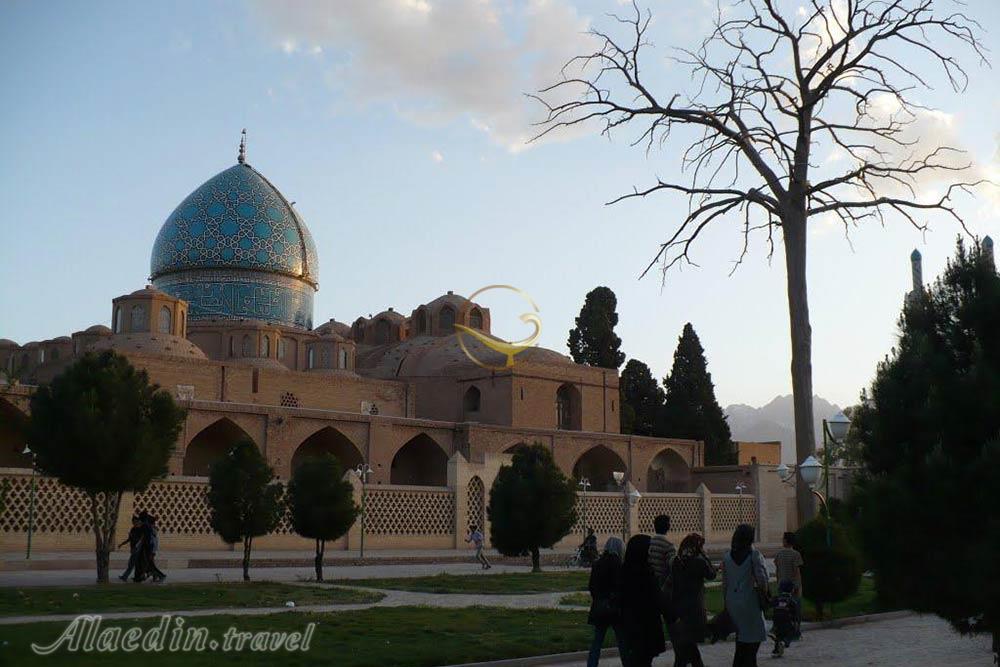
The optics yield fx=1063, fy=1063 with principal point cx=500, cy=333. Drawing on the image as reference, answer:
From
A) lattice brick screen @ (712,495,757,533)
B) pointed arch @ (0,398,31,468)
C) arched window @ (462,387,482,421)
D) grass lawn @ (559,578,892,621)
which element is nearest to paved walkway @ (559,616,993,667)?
grass lawn @ (559,578,892,621)

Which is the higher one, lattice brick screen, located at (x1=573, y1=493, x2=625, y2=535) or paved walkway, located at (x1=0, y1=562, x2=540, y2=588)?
lattice brick screen, located at (x1=573, y1=493, x2=625, y2=535)

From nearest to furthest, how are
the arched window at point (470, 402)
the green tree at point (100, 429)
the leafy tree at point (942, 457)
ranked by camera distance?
→ 1. the leafy tree at point (942, 457)
2. the green tree at point (100, 429)
3. the arched window at point (470, 402)

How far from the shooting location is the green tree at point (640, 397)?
1779 inches

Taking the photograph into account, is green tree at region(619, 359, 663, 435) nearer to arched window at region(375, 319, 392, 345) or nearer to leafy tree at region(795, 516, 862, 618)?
arched window at region(375, 319, 392, 345)

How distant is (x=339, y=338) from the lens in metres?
39.6

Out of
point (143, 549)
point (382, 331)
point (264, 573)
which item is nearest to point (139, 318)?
point (382, 331)

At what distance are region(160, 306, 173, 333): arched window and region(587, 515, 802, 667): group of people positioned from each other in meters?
30.3

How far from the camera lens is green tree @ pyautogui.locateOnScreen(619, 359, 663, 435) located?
45.2 m

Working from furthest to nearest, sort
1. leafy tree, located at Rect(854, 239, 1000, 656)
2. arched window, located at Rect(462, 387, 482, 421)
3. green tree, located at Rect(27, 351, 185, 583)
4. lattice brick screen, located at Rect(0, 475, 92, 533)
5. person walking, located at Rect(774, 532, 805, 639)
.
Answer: arched window, located at Rect(462, 387, 482, 421), lattice brick screen, located at Rect(0, 475, 92, 533), green tree, located at Rect(27, 351, 185, 583), person walking, located at Rect(774, 532, 805, 639), leafy tree, located at Rect(854, 239, 1000, 656)

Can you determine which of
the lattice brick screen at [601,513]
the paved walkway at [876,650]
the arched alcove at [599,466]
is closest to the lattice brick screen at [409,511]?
the lattice brick screen at [601,513]

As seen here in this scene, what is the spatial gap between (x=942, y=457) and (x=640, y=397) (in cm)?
3969

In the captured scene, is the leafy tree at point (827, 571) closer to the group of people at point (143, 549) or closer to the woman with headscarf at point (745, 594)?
the woman with headscarf at point (745, 594)

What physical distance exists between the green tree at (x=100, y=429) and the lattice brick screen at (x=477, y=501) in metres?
12.9

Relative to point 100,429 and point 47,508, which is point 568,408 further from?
point 100,429
